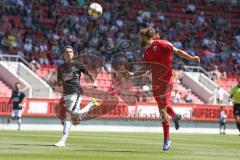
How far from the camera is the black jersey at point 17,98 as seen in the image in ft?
113

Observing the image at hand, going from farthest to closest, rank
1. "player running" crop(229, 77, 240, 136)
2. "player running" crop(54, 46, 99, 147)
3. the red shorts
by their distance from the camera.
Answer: "player running" crop(229, 77, 240, 136), "player running" crop(54, 46, 99, 147), the red shorts

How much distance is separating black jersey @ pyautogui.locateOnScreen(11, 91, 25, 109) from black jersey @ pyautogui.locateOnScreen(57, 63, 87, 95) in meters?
18.0

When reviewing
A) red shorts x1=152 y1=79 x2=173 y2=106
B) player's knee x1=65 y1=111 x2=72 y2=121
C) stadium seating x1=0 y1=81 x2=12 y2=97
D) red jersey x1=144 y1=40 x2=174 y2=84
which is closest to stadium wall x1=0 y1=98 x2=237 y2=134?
stadium seating x1=0 y1=81 x2=12 y2=97

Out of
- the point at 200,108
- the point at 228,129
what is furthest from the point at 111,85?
the point at 228,129

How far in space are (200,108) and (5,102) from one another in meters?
12.9

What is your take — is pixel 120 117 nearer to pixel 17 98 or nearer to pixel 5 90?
pixel 5 90

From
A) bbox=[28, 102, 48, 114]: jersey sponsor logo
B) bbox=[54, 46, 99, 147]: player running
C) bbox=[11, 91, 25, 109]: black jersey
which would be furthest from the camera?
bbox=[28, 102, 48, 114]: jersey sponsor logo

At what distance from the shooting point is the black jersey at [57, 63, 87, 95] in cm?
1677

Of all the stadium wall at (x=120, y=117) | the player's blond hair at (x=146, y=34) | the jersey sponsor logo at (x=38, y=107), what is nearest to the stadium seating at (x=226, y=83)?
the stadium wall at (x=120, y=117)

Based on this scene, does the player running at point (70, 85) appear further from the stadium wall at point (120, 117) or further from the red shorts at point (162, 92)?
the stadium wall at point (120, 117)

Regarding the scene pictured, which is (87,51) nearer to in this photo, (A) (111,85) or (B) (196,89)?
(A) (111,85)

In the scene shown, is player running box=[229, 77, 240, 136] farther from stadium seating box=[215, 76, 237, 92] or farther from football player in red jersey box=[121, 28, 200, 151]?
stadium seating box=[215, 76, 237, 92]

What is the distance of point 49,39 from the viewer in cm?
4291

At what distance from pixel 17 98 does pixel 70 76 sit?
18.4 m
